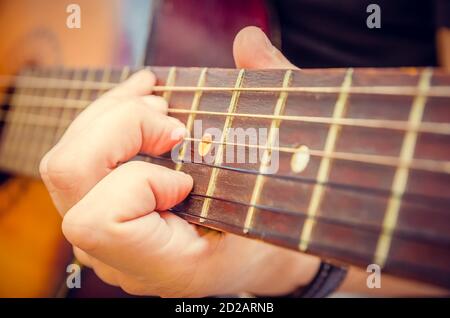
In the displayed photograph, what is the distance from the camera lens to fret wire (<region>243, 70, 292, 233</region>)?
1.43ft

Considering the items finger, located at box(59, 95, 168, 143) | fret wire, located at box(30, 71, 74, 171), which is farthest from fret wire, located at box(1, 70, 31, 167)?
finger, located at box(59, 95, 168, 143)

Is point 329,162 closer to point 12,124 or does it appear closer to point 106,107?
point 106,107

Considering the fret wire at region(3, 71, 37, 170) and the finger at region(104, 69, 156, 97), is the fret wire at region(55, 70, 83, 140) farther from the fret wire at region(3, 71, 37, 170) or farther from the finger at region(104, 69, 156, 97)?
the finger at region(104, 69, 156, 97)

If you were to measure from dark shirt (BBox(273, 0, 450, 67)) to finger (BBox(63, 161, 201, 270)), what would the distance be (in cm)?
55

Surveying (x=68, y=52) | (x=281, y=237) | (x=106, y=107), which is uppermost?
(x=68, y=52)

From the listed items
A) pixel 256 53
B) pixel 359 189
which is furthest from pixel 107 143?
pixel 359 189

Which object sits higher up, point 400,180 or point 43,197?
point 43,197

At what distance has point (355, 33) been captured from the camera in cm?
88

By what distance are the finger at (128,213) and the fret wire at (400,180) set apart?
0.24m

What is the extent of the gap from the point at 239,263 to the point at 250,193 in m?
0.20

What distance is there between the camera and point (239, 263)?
0.61 meters

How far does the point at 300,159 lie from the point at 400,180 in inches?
3.9

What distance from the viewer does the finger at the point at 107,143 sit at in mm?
557
